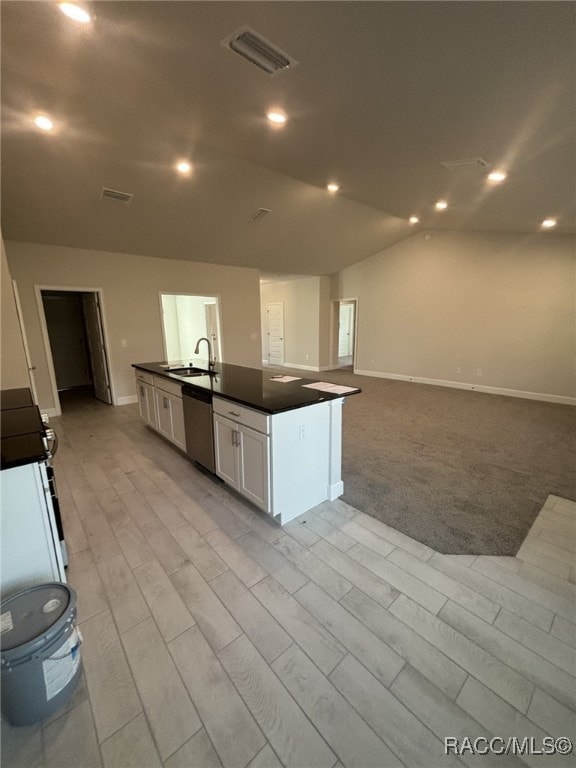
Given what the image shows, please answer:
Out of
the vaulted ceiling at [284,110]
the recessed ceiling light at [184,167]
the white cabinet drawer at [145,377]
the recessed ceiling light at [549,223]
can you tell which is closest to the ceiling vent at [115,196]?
the vaulted ceiling at [284,110]

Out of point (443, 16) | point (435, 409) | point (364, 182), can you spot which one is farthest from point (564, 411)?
point (443, 16)

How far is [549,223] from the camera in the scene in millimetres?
4609

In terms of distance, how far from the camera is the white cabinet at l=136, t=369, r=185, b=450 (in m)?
3.25

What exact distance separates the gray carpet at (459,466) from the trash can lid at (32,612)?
194 centimetres

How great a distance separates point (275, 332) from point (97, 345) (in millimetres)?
5231

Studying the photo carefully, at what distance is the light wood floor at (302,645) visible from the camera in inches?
43.8

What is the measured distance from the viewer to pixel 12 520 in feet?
4.22

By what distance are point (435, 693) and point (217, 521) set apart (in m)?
1.56

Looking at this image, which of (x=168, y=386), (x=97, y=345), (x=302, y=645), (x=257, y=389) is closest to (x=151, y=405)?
(x=168, y=386)

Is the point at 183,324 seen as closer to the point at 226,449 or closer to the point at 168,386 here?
the point at 168,386

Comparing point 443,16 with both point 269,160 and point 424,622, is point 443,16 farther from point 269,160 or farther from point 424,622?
point 424,622

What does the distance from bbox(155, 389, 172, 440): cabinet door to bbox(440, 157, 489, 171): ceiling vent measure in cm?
371

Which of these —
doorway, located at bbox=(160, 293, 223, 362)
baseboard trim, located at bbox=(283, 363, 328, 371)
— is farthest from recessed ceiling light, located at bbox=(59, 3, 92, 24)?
baseboard trim, located at bbox=(283, 363, 328, 371)

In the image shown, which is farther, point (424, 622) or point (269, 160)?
point (269, 160)
